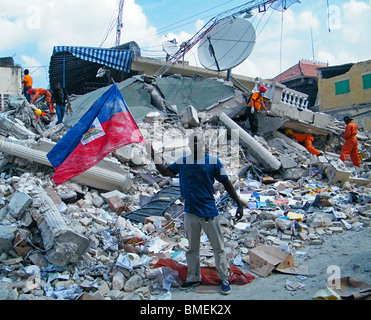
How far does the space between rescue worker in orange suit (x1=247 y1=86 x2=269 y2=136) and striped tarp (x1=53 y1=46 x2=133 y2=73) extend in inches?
335

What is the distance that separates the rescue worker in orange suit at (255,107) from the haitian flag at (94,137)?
20.1 ft

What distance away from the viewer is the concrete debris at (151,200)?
148 inches

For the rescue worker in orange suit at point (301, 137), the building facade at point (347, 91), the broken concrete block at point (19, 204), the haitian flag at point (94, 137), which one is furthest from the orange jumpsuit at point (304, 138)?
the broken concrete block at point (19, 204)

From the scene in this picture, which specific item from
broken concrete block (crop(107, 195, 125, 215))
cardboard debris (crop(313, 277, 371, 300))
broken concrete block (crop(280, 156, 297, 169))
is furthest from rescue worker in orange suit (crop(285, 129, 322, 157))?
cardboard debris (crop(313, 277, 371, 300))

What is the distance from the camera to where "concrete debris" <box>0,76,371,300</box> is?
12.3 feet

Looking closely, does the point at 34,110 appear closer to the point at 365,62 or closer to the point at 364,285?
the point at 364,285

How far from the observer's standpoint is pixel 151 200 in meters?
6.29

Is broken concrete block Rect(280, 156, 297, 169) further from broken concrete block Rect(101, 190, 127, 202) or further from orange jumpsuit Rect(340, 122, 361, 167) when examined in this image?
broken concrete block Rect(101, 190, 127, 202)

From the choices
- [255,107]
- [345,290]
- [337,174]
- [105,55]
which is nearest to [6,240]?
[345,290]
